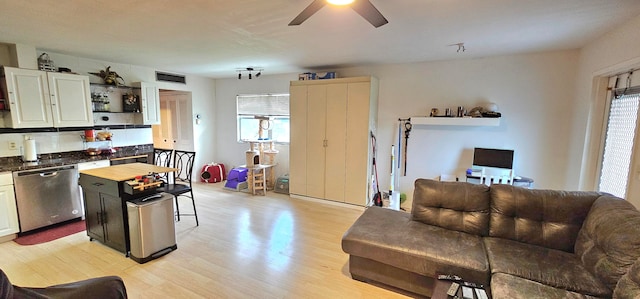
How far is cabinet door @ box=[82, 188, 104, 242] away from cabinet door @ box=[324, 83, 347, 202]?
10.2 feet

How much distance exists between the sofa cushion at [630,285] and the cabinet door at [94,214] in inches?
171

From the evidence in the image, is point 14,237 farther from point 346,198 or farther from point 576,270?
point 576,270

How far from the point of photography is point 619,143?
2740 millimetres

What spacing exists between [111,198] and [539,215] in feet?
13.6

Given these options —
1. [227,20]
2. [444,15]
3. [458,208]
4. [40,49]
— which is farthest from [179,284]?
[40,49]

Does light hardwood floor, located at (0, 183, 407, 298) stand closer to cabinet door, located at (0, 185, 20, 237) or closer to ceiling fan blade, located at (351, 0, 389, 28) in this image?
cabinet door, located at (0, 185, 20, 237)

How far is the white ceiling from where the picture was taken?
2.14 m

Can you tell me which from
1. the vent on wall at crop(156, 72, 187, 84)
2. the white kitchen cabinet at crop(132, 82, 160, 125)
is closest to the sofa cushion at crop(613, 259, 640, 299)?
the white kitchen cabinet at crop(132, 82, 160, 125)

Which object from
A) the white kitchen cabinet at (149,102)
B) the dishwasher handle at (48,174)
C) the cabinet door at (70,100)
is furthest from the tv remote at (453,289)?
the white kitchen cabinet at (149,102)

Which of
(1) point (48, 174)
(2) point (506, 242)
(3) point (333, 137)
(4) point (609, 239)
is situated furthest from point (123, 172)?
(4) point (609, 239)

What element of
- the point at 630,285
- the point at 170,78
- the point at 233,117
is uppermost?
the point at 170,78

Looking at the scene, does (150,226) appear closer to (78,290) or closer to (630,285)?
(78,290)

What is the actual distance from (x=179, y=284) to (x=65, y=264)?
1321 millimetres

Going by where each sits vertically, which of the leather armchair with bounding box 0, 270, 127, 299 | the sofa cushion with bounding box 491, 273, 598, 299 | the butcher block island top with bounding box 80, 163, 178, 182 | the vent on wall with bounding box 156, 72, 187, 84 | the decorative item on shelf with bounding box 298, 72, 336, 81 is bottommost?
the sofa cushion with bounding box 491, 273, 598, 299
